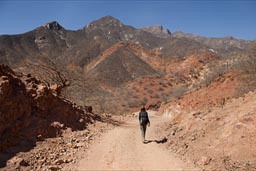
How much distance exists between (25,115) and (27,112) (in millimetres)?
137

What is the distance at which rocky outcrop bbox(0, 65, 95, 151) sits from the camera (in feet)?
29.4

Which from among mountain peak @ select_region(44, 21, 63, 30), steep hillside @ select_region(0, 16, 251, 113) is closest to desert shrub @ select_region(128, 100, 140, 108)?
Answer: steep hillside @ select_region(0, 16, 251, 113)

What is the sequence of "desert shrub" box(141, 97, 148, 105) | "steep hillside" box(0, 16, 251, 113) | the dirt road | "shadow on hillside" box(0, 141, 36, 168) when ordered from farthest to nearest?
"steep hillside" box(0, 16, 251, 113) → "desert shrub" box(141, 97, 148, 105) → the dirt road → "shadow on hillside" box(0, 141, 36, 168)

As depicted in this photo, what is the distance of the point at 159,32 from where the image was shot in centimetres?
17862

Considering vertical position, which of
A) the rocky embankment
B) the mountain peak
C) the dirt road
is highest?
the mountain peak

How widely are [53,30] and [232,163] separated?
114m

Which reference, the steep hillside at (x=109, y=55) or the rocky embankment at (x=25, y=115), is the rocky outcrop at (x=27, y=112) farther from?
the steep hillside at (x=109, y=55)

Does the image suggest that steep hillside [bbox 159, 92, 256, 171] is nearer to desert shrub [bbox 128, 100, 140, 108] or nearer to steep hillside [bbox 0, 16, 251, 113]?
steep hillside [bbox 0, 16, 251, 113]

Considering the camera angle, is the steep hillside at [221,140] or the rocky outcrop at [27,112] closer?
the steep hillside at [221,140]

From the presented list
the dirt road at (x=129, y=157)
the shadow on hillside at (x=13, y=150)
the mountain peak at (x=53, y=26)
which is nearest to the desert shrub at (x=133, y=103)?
the dirt road at (x=129, y=157)

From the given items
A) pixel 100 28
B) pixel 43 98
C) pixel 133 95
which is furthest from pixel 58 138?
pixel 100 28

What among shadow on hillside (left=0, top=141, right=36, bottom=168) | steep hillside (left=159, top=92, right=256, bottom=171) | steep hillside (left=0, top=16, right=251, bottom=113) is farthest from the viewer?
steep hillside (left=0, top=16, right=251, bottom=113)

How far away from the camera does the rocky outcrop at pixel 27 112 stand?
29.4 ft

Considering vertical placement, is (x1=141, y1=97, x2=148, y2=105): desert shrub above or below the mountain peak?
below
